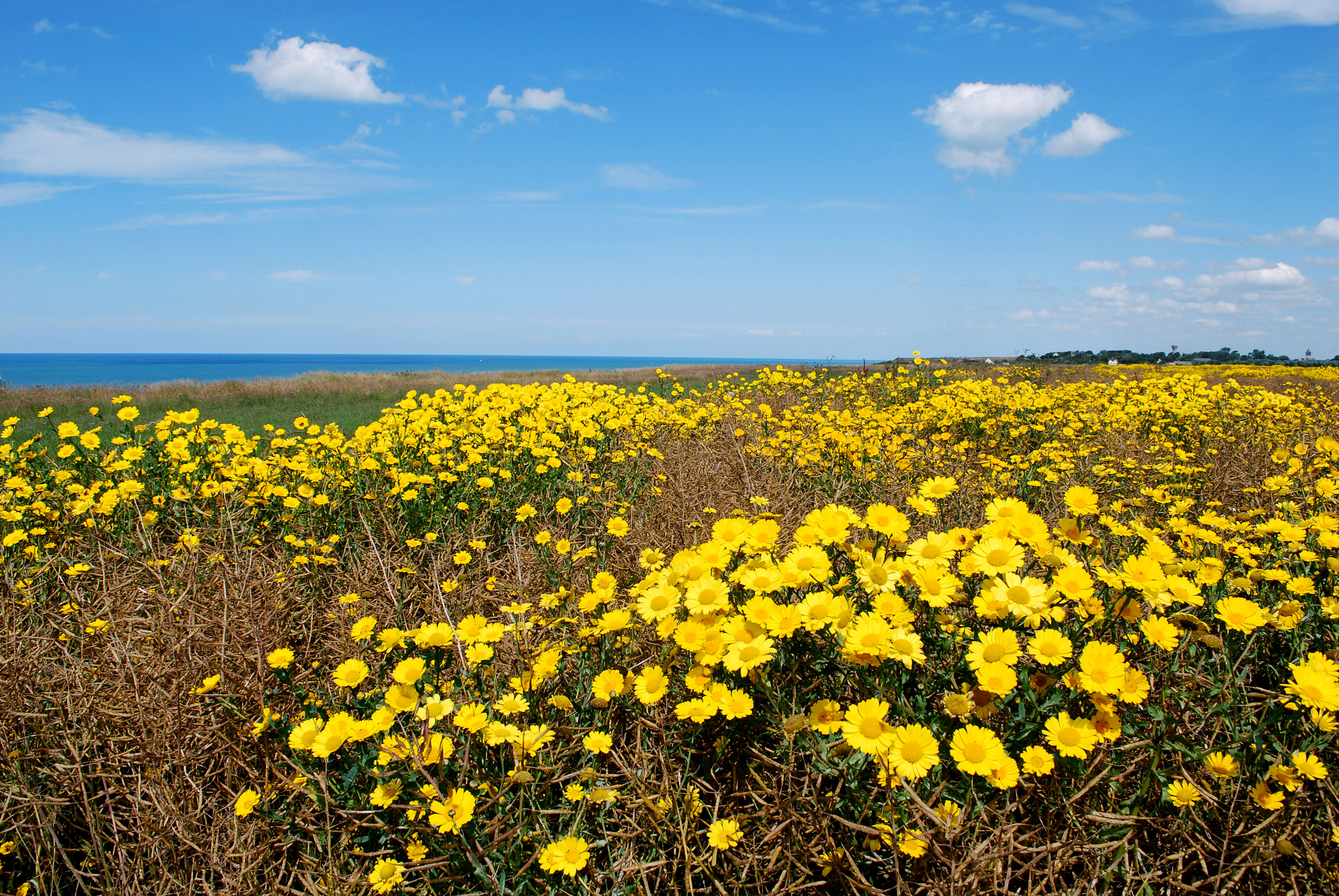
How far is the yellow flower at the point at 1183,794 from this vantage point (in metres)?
1.49

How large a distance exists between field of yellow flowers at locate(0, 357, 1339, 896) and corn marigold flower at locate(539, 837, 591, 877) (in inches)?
0.7

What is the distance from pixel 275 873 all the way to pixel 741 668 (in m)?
1.65

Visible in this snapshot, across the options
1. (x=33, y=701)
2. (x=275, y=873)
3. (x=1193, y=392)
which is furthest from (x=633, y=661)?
(x=1193, y=392)

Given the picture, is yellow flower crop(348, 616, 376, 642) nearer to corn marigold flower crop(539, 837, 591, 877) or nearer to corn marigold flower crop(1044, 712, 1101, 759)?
corn marigold flower crop(539, 837, 591, 877)

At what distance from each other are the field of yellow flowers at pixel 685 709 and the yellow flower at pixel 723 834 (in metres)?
0.02

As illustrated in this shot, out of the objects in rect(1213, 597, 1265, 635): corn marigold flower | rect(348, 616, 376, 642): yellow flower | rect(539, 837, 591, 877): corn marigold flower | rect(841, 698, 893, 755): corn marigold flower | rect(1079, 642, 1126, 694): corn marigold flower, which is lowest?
rect(539, 837, 591, 877): corn marigold flower

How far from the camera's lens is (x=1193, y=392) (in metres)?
7.25

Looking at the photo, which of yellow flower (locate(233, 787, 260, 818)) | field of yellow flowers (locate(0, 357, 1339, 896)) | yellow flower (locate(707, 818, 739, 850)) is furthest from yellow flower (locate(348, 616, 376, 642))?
yellow flower (locate(707, 818, 739, 850))

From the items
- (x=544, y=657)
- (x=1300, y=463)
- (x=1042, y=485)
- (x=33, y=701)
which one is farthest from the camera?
(x=1042, y=485)

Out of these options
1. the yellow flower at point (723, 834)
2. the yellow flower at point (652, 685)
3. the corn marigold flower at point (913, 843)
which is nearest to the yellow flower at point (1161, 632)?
the corn marigold flower at point (913, 843)

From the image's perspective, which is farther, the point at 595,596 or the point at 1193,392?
the point at 1193,392

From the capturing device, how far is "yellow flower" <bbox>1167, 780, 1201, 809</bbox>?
1492 millimetres

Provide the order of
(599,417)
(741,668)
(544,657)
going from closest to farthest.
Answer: (741,668) → (544,657) → (599,417)

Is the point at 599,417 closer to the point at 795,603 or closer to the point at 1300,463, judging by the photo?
the point at 795,603
